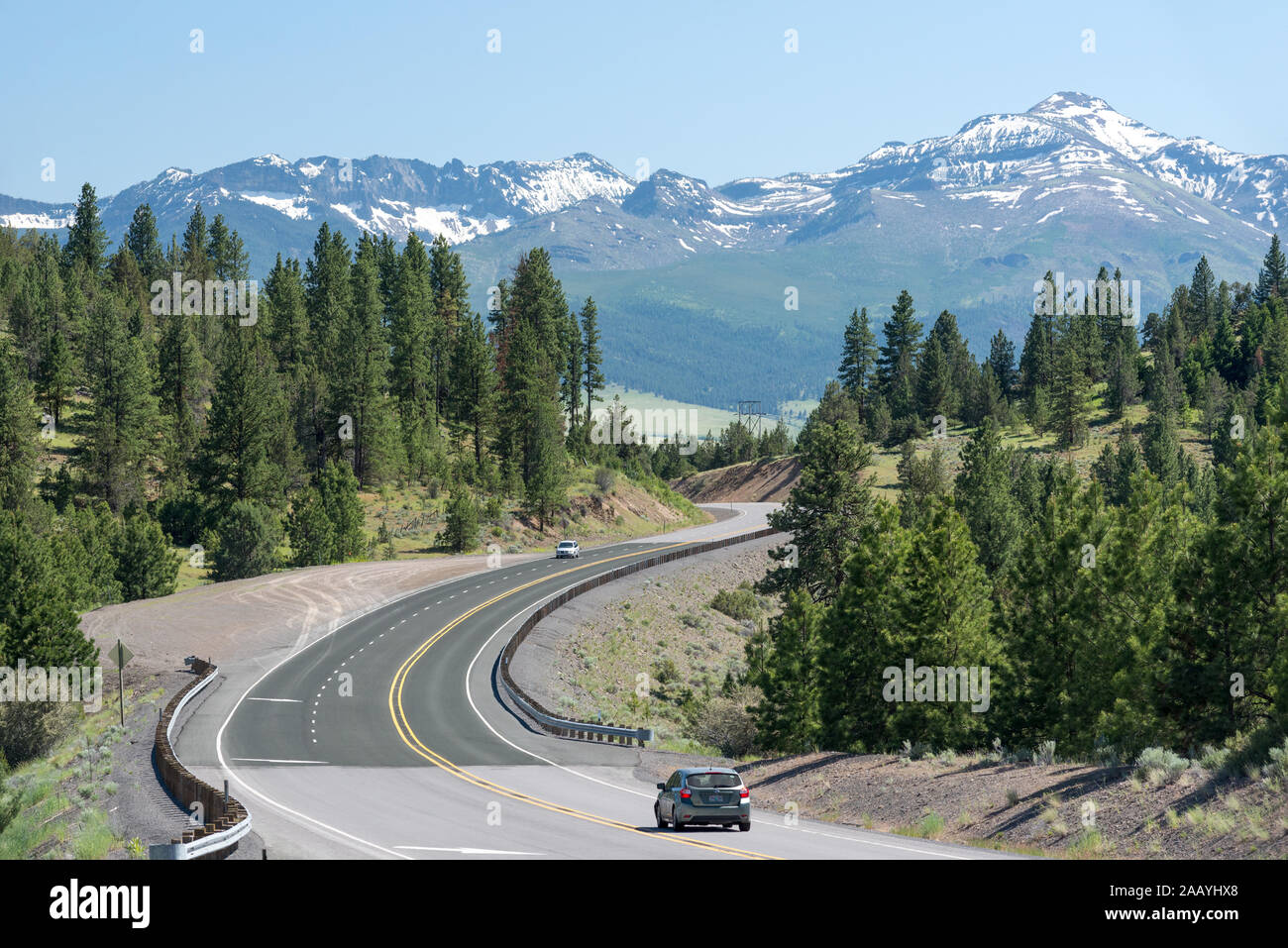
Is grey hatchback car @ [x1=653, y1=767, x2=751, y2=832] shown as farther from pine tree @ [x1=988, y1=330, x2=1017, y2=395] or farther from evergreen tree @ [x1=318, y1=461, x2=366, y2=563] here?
pine tree @ [x1=988, y1=330, x2=1017, y2=395]

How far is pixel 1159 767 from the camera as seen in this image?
2183 cm

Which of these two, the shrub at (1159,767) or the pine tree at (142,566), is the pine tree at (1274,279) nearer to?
the pine tree at (142,566)

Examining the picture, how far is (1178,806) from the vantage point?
1962 cm

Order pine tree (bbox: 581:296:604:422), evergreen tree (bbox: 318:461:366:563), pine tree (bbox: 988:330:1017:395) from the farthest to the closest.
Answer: pine tree (bbox: 988:330:1017:395)
pine tree (bbox: 581:296:604:422)
evergreen tree (bbox: 318:461:366:563)

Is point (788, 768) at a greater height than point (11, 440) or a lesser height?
lesser

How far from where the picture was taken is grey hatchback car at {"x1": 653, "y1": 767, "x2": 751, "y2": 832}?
23.2 metres

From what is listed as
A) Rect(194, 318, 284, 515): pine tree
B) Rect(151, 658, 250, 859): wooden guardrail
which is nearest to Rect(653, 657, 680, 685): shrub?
Rect(151, 658, 250, 859): wooden guardrail

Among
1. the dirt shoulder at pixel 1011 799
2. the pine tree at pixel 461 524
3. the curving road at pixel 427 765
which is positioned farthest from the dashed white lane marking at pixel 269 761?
the pine tree at pixel 461 524

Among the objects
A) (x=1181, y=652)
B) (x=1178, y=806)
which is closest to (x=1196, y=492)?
(x=1181, y=652)

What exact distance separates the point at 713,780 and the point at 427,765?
1389 cm

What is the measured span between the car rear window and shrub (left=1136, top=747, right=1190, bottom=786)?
7.49 meters
